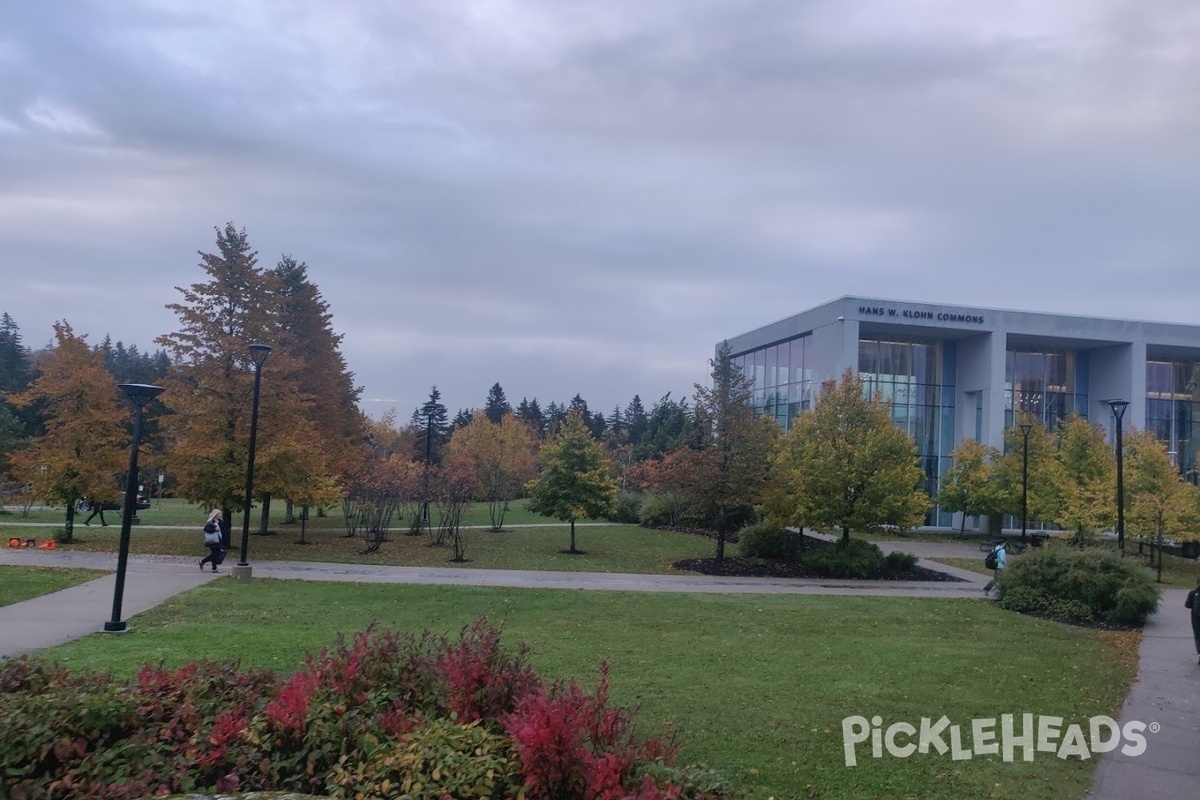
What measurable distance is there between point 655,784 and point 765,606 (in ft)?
40.0

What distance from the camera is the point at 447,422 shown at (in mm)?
Result: 73312

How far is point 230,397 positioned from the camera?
2308cm

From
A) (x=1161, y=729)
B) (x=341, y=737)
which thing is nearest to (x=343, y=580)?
(x=341, y=737)

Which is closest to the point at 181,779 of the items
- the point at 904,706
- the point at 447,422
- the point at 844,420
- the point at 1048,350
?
the point at 904,706

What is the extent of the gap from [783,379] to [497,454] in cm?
1690

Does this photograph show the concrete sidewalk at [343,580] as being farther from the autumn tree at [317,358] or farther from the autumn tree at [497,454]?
the autumn tree at [497,454]

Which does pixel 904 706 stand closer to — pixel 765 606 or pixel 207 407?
pixel 765 606

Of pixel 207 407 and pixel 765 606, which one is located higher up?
Answer: pixel 207 407

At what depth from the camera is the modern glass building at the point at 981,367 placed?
4228 centimetres

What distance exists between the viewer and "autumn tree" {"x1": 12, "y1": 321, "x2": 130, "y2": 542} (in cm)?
2325

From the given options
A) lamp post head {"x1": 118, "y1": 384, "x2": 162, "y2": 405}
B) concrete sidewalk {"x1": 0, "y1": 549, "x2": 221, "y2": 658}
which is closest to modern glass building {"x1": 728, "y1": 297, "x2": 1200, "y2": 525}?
concrete sidewalk {"x1": 0, "y1": 549, "x2": 221, "y2": 658}

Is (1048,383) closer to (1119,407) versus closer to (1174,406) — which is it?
(1174,406)
